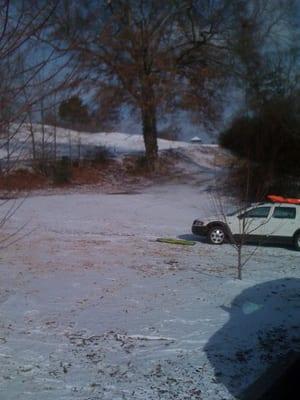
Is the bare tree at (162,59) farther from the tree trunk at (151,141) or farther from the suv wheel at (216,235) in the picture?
the suv wheel at (216,235)

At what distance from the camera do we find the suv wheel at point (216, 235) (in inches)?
749

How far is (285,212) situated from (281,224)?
434 mm

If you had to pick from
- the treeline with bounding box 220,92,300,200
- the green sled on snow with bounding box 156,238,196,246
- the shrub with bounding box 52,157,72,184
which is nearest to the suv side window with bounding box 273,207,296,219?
the green sled on snow with bounding box 156,238,196,246

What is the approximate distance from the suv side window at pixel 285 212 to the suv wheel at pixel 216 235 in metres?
1.78

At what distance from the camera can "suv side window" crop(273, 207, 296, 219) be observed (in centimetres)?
1869

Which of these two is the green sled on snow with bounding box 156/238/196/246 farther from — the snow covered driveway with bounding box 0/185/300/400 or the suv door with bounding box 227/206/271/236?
the suv door with bounding box 227/206/271/236

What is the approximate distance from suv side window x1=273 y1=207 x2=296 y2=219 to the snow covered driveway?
3.59 feet

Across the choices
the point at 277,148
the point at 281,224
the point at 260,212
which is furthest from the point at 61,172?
the point at 281,224

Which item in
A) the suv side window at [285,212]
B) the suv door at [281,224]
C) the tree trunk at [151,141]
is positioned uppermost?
the tree trunk at [151,141]

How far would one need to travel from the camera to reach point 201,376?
23.4 ft

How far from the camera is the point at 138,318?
31.6 feet

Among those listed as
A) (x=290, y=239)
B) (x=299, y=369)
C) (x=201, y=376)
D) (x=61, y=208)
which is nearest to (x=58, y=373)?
(x=201, y=376)

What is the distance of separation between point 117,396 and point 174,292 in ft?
17.2

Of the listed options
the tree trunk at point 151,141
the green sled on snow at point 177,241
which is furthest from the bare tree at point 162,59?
the green sled on snow at point 177,241
